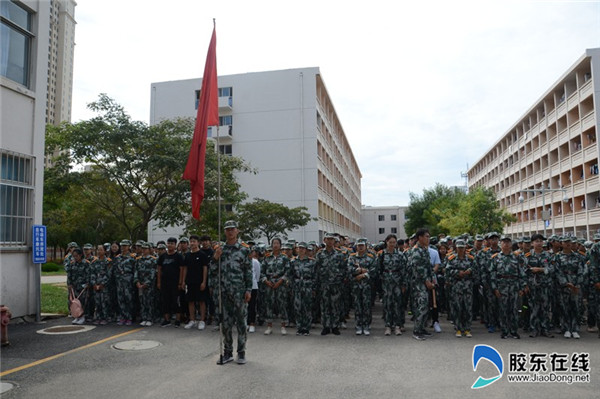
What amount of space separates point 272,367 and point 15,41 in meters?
9.65

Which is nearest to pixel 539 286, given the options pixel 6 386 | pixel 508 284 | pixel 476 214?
pixel 508 284

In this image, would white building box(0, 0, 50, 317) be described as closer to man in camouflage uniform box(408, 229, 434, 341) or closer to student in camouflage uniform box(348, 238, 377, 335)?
student in camouflage uniform box(348, 238, 377, 335)

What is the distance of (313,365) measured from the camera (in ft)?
21.5

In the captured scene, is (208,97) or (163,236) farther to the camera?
(163,236)

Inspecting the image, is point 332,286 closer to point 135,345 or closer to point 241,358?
point 241,358

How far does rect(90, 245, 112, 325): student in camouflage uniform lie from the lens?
33.7 ft

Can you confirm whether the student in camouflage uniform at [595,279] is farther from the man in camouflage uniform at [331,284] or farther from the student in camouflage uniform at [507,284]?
the man in camouflage uniform at [331,284]

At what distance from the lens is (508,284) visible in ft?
28.8

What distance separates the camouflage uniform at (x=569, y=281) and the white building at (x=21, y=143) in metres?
11.4

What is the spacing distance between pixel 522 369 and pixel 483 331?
317 centimetres

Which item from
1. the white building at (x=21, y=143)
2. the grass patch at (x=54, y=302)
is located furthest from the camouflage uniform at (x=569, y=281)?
the grass patch at (x=54, y=302)

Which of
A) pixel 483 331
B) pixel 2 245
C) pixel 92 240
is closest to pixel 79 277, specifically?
pixel 2 245

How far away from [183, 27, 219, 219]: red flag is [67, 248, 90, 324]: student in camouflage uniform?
4.98 meters

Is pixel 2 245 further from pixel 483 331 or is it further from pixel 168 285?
pixel 483 331
